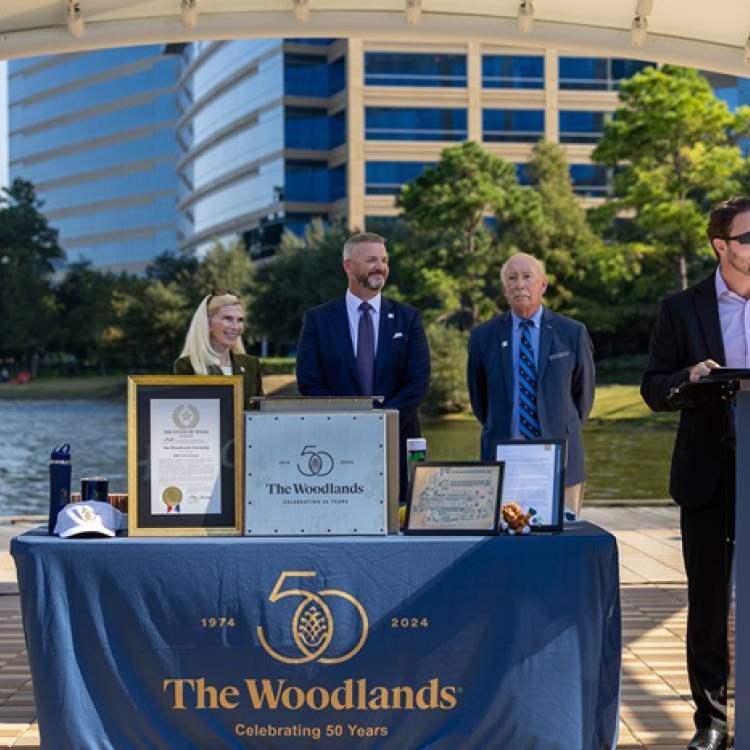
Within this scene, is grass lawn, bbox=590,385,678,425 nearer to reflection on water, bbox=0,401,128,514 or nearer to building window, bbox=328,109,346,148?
Answer: reflection on water, bbox=0,401,128,514

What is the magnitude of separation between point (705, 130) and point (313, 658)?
3625 cm

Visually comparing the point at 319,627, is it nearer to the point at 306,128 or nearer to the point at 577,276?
the point at 577,276

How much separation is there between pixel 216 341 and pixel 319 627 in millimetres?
2193

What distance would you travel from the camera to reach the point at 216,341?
19.1ft

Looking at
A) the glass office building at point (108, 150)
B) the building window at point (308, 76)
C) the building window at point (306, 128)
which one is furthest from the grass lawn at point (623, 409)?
the glass office building at point (108, 150)

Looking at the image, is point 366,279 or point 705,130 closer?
point 366,279

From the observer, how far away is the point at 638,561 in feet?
29.1

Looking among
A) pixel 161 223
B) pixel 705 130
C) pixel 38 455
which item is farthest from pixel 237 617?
pixel 161 223

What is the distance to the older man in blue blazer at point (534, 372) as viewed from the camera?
5902 mm

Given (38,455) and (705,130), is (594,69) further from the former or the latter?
(38,455)

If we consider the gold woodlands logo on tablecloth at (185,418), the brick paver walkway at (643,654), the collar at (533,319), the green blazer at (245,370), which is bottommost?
the brick paver walkway at (643,654)

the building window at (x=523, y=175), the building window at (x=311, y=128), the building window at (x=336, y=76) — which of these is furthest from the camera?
the building window at (x=311, y=128)

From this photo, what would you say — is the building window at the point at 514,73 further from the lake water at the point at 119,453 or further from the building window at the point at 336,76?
the lake water at the point at 119,453

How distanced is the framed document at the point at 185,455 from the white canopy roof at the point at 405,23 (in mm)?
4205
